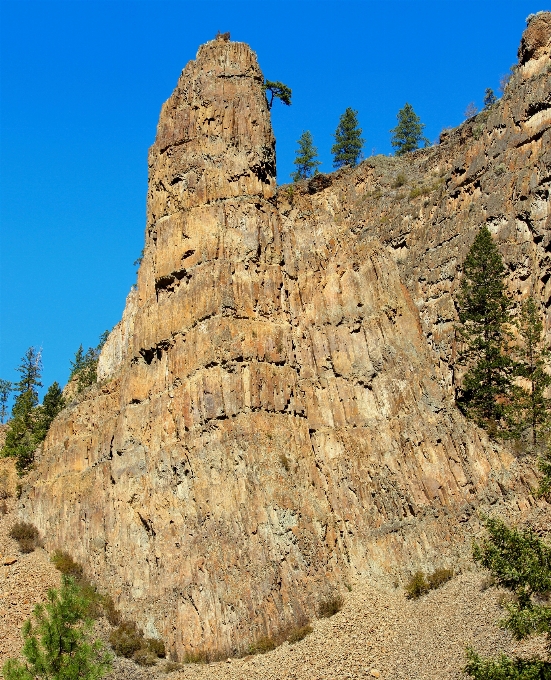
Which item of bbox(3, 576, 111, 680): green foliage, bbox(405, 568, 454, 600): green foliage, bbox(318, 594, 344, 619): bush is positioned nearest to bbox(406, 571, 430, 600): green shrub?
bbox(405, 568, 454, 600): green foliage

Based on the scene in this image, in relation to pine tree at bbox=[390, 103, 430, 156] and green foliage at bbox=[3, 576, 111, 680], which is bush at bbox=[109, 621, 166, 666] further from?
pine tree at bbox=[390, 103, 430, 156]

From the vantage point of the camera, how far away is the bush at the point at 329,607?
127 feet

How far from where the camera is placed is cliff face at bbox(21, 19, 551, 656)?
4131 cm

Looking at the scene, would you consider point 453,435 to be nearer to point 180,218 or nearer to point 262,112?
point 180,218

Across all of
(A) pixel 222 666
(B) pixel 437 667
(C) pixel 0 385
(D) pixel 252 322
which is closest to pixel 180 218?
(D) pixel 252 322

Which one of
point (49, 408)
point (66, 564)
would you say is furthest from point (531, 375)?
point (49, 408)

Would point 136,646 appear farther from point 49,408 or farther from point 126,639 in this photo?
point 49,408

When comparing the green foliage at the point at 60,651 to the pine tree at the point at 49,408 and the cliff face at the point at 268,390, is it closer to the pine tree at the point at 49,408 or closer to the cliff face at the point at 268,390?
the cliff face at the point at 268,390

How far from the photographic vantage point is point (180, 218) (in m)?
51.8

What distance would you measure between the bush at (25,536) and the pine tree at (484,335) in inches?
1075

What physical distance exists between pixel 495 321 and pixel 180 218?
20.6 meters

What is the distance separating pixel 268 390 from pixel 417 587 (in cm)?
1344

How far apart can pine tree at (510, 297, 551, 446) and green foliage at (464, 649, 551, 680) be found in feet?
76.5

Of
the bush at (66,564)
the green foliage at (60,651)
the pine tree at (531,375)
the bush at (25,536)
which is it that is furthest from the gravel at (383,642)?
the pine tree at (531,375)
